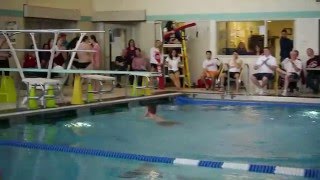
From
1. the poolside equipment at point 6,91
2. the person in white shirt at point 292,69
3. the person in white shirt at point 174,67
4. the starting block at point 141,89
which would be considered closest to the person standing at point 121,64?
the person in white shirt at point 174,67

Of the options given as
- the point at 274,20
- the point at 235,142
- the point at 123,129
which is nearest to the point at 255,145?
the point at 235,142

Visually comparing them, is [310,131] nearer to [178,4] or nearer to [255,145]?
[255,145]

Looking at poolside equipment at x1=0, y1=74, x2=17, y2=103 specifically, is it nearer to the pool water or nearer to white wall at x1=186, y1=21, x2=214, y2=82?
the pool water

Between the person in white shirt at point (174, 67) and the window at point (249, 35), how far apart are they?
1367 millimetres

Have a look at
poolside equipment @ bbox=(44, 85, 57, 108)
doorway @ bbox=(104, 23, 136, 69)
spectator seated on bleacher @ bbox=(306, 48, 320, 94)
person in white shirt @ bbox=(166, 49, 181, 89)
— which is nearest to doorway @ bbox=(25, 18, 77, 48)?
doorway @ bbox=(104, 23, 136, 69)

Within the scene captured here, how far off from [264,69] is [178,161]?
7.71 m

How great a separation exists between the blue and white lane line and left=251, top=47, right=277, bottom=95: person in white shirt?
7.32 metres

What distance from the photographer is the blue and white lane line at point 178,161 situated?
5.20m

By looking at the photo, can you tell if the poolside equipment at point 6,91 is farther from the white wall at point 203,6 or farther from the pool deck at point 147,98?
the white wall at point 203,6

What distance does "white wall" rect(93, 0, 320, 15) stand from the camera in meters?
13.9

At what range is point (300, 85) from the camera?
13312 mm

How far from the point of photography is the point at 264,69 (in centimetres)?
1298

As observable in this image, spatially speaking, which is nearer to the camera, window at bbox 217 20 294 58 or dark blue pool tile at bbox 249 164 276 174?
dark blue pool tile at bbox 249 164 276 174

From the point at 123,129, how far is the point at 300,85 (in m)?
6.34
